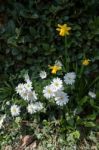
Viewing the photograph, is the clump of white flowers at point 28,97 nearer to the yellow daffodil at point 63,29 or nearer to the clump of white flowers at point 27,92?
the clump of white flowers at point 27,92

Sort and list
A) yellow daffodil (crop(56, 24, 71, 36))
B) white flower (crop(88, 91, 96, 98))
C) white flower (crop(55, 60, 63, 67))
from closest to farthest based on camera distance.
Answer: yellow daffodil (crop(56, 24, 71, 36)), white flower (crop(88, 91, 96, 98)), white flower (crop(55, 60, 63, 67))

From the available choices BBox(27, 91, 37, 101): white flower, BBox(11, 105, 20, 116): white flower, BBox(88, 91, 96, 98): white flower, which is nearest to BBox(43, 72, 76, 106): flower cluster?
BBox(27, 91, 37, 101): white flower

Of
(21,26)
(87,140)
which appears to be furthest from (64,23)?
(87,140)

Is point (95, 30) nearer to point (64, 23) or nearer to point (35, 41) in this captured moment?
point (64, 23)

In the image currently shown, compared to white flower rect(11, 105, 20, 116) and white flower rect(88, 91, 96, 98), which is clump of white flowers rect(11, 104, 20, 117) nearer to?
white flower rect(11, 105, 20, 116)

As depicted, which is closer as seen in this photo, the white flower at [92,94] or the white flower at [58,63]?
the white flower at [92,94]

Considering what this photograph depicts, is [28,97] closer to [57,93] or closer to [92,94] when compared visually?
[57,93]

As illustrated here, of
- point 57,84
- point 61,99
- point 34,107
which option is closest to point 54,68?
point 57,84

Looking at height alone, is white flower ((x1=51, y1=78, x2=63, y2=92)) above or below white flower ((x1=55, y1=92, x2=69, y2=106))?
above

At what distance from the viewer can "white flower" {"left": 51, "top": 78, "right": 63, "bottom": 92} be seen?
366 cm

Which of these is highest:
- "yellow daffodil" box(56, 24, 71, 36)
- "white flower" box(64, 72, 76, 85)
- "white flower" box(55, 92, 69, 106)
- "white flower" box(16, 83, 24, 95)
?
"yellow daffodil" box(56, 24, 71, 36)

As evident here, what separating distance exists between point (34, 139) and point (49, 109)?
31cm

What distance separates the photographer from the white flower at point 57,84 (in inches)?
144

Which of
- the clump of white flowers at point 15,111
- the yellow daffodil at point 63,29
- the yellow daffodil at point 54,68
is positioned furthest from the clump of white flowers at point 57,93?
the yellow daffodil at point 63,29
